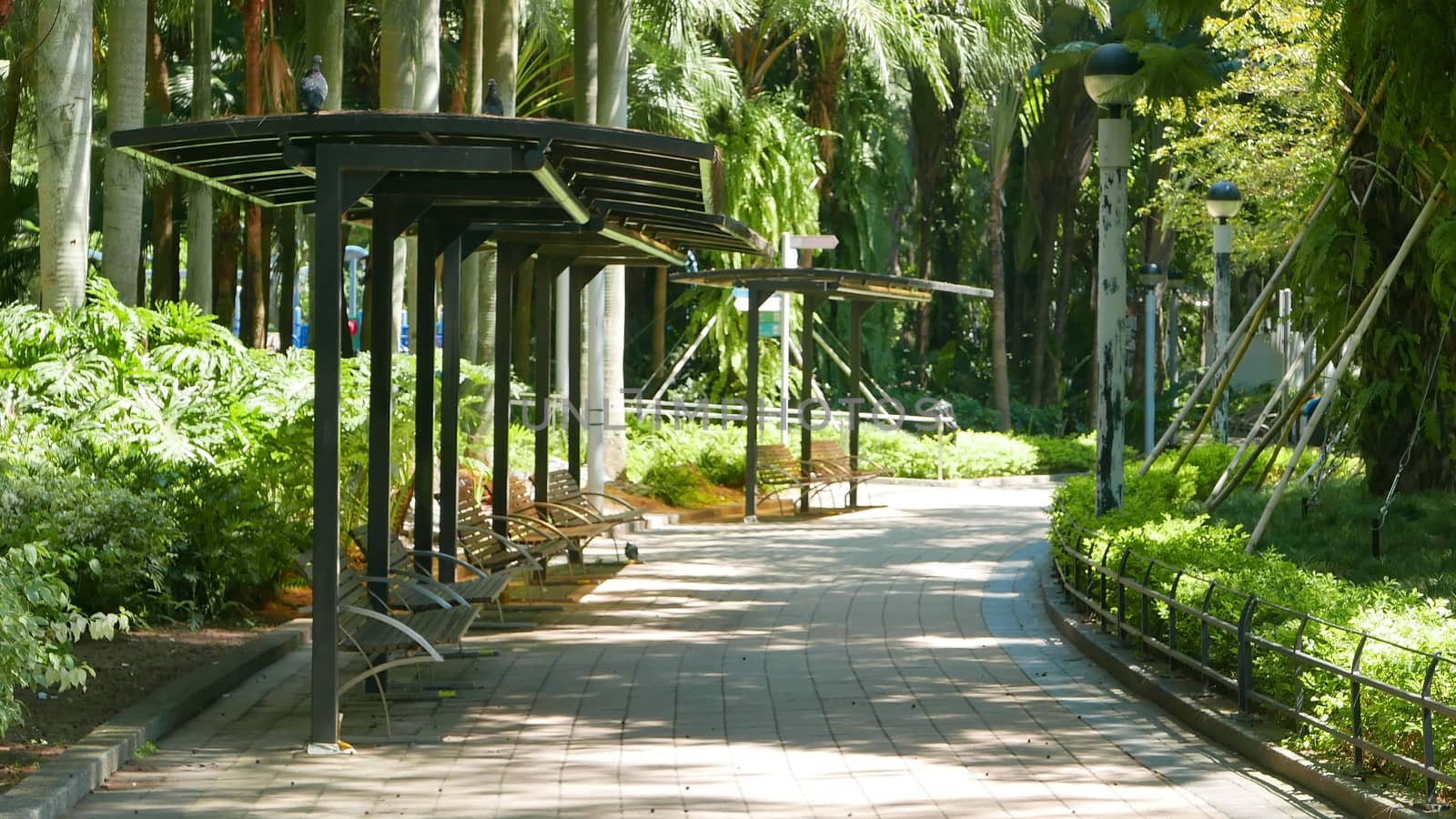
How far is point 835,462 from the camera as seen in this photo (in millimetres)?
24859

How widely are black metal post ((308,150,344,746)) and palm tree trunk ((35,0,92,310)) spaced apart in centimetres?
709

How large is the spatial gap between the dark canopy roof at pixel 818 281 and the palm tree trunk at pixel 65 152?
738 centimetres

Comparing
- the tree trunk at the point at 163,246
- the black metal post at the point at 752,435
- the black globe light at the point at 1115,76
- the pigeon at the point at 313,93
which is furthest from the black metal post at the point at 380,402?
the tree trunk at the point at 163,246

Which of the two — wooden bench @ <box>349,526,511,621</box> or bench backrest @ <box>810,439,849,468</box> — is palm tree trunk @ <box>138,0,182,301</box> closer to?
bench backrest @ <box>810,439,849,468</box>

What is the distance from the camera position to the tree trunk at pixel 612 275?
22.5 metres

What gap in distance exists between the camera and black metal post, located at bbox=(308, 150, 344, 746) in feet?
26.8

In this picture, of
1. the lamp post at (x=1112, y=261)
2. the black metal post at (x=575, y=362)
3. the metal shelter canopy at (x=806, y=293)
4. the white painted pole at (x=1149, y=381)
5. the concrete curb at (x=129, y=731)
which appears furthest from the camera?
the white painted pole at (x=1149, y=381)

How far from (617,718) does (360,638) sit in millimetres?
1433

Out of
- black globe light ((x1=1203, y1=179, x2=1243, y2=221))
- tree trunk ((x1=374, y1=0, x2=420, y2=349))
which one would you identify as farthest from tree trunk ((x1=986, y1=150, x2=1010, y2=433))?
tree trunk ((x1=374, y1=0, x2=420, y2=349))

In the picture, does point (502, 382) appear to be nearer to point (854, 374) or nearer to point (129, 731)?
point (129, 731)

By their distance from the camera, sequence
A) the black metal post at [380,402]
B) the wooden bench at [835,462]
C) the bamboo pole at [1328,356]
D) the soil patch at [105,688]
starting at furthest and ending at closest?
the wooden bench at [835,462] < the bamboo pole at [1328,356] < the black metal post at [380,402] < the soil patch at [105,688]

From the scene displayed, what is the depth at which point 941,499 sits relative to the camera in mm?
27281

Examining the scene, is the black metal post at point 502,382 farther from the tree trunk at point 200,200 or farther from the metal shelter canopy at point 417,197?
the tree trunk at point 200,200

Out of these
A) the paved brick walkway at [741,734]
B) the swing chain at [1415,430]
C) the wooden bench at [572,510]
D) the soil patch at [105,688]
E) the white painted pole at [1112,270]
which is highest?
the white painted pole at [1112,270]
